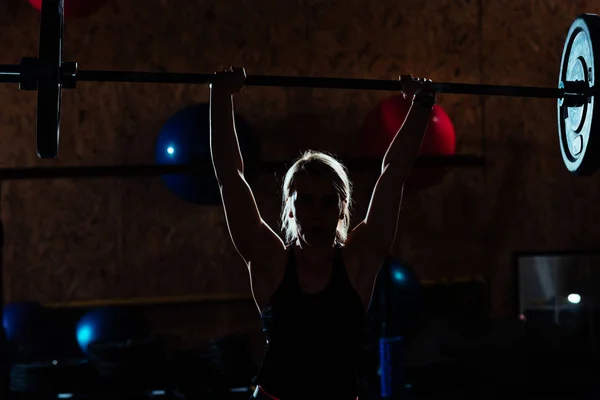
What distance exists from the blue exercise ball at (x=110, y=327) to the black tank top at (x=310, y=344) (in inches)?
92.0

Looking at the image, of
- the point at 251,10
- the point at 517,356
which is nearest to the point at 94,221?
the point at 251,10

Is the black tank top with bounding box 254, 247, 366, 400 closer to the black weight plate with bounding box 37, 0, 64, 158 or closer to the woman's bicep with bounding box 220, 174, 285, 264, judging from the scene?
the woman's bicep with bounding box 220, 174, 285, 264

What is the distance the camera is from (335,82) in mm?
1822

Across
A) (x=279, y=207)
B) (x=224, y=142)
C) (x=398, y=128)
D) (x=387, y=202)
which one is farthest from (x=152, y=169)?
(x=387, y=202)

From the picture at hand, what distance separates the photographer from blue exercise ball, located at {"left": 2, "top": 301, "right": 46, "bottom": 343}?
11.8ft

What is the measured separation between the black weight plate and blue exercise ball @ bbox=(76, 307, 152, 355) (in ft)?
6.50

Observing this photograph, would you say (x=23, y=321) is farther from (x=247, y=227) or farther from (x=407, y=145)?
(x=407, y=145)

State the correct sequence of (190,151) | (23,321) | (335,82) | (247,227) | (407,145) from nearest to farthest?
(247,227), (407,145), (335,82), (190,151), (23,321)

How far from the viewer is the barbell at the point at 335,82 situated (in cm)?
168

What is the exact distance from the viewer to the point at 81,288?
406 cm

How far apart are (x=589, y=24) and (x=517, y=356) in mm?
2393

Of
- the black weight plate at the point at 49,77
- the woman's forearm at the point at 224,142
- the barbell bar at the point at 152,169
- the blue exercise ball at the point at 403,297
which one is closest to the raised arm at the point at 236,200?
the woman's forearm at the point at 224,142

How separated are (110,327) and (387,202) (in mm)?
2381

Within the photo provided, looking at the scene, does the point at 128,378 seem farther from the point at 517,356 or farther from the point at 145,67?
the point at 517,356
